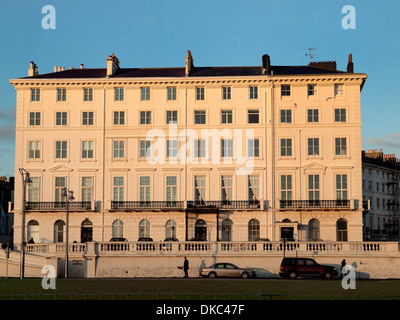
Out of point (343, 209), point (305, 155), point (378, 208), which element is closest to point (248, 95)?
point (305, 155)

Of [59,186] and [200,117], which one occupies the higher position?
[200,117]

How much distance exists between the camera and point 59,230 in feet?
225

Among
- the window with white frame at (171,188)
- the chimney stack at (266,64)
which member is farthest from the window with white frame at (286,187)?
the chimney stack at (266,64)

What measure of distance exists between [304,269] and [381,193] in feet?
195

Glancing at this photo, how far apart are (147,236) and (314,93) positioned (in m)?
21.3

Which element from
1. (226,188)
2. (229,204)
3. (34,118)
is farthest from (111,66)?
(229,204)

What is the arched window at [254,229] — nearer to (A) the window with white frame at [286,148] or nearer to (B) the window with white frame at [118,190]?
(A) the window with white frame at [286,148]

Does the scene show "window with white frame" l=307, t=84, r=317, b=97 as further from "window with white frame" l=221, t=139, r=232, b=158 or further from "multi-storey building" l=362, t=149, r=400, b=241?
"multi-storey building" l=362, t=149, r=400, b=241

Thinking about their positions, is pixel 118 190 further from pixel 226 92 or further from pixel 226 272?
pixel 226 272

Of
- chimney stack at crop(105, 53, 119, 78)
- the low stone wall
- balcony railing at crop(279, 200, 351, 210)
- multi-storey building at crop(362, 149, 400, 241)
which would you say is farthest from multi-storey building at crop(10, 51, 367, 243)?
multi-storey building at crop(362, 149, 400, 241)

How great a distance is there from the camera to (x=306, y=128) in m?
68.8

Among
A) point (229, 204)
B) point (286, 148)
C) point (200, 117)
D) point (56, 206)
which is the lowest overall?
point (56, 206)

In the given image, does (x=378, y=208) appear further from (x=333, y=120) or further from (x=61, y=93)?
(x=61, y=93)

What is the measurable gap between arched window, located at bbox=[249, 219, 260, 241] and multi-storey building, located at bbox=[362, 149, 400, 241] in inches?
1334
